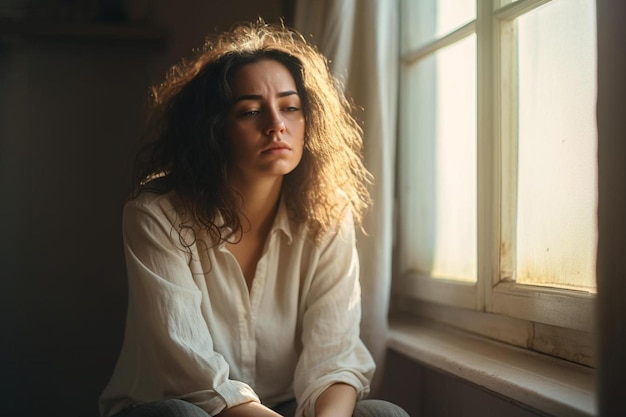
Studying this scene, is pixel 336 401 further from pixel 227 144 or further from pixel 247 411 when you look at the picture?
pixel 227 144

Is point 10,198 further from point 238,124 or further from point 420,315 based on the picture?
point 420,315

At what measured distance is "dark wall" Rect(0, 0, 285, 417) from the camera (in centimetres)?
197

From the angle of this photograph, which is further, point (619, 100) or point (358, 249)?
point (358, 249)

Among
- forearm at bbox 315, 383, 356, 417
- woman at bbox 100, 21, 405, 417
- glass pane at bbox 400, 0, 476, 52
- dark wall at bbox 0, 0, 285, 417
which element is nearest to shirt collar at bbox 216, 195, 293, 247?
woman at bbox 100, 21, 405, 417

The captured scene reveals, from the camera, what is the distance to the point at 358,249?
65.6 inches

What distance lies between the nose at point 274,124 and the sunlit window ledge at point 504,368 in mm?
534

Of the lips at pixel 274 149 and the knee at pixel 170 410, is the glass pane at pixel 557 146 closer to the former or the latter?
the lips at pixel 274 149

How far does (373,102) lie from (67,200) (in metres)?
0.90

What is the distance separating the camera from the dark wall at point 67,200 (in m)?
1.97

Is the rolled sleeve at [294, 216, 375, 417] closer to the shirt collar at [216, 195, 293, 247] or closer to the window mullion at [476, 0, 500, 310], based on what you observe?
the shirt collar at [216, 195, 293, 247]

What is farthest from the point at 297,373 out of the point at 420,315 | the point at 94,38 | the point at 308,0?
the point at 94,38

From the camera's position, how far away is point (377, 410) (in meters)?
1.21

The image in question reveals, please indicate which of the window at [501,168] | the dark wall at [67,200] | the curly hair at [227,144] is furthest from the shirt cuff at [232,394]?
the dark wall at [67,200]

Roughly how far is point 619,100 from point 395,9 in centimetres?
98
